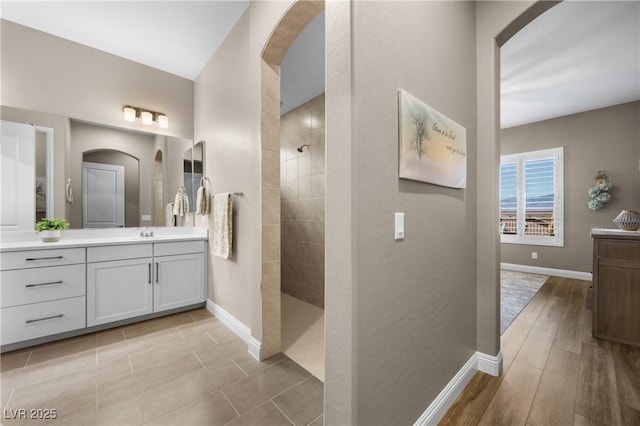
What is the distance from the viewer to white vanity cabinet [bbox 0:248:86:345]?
2035 mm

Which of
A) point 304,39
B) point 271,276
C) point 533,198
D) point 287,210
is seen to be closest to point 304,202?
point 287,210

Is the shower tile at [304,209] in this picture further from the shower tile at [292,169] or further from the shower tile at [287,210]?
the shower tile at [292,169]

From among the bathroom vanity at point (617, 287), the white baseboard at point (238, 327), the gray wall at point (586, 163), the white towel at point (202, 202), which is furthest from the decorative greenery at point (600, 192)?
the white towel at point (202, 202)

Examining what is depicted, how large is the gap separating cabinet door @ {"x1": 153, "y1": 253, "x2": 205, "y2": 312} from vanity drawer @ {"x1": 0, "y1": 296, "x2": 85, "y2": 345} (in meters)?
0.60

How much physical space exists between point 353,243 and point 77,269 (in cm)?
267

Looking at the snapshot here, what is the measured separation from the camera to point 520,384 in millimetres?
1717

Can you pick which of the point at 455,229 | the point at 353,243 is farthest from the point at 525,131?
the point at 353,243

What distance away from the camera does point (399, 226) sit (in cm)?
115

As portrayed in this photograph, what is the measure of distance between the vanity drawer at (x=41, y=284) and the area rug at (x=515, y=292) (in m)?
3.97

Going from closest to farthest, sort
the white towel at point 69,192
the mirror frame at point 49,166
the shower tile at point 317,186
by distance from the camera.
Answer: the mirror frame at point 49,166
the white towel at point 69,192
the shower tile at point 317,186

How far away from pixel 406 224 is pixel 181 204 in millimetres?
2933

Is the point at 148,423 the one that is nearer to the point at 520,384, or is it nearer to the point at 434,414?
the point at 434,414

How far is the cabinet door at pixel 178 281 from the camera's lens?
2.71 meters

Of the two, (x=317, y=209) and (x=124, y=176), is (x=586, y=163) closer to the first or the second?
(x=317, y=209)
